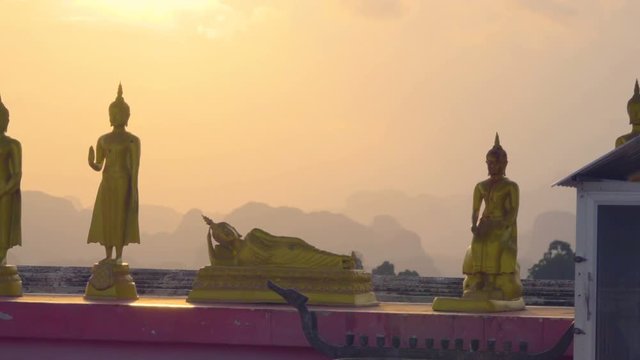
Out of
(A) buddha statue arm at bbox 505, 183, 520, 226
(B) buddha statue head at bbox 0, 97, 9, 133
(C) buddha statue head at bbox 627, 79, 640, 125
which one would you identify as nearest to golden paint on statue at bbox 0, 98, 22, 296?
(B) buddha statue head at bbox 0, 97, 9, 133

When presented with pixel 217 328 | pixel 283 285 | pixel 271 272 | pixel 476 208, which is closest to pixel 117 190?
pixel 271 272

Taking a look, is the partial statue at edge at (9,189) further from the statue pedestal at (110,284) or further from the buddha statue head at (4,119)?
the statue pedestal at (110,284)

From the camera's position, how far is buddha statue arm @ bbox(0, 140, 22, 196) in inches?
543

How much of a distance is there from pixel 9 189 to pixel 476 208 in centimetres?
435

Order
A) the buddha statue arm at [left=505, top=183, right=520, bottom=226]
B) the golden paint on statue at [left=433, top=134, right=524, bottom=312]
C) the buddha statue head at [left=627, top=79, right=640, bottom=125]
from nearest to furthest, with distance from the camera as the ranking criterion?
the golden paint on statue at [left=433, top=134, right=524, bottom=312], the buddha statue arm at [left=505, top=183, right=520, bottom=226], the buddha statue head at [left=627, top=79, right=640, bottom=125]

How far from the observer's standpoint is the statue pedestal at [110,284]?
13367 millimetres

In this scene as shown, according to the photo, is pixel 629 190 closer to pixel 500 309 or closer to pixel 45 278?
pixel 500 309

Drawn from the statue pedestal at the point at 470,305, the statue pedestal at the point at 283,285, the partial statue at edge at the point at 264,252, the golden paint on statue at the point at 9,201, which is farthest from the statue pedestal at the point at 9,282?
the statue pedestal at the point at 470,305

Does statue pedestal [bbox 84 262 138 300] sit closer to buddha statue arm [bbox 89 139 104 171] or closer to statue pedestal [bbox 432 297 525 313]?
buddha statue arm [bbox 89 139 104 171]

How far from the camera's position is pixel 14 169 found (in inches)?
547

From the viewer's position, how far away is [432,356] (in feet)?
28.9

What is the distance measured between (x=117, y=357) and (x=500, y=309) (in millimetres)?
3191

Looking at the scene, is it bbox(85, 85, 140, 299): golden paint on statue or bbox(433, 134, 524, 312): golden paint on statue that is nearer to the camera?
bbox(433, 134, 524, 312): golden paint on statue

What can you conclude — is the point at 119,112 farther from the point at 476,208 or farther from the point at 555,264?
the point at 555,264
